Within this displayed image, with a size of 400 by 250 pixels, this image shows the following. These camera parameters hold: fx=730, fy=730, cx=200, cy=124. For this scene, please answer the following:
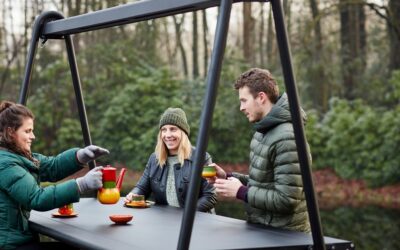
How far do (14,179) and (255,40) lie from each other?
1502 cm

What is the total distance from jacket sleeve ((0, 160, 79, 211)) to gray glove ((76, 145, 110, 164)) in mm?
364

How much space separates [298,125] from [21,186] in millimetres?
1306

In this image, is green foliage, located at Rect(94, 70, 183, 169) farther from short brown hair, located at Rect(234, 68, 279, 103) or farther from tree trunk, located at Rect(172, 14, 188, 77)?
short brown hair, located at Rect(234, 68, 279, 103)

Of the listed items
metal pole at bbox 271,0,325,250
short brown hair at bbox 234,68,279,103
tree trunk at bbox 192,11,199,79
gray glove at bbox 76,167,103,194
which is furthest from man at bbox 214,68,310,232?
tree trunk at bbox 192,11,199,79

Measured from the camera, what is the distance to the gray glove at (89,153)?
370 cm

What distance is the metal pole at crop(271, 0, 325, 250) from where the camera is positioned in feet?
9.23

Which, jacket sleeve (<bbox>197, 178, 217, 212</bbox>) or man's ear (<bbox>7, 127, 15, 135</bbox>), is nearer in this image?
man's ear (<bbox>7, 127, 15, 135</bbox>)

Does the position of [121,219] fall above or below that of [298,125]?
below

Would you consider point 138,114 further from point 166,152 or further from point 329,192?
point 166,152

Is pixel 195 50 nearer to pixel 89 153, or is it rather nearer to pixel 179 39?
pixel 179 39

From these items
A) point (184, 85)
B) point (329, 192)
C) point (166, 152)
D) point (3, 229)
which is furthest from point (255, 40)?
point (3, 229)

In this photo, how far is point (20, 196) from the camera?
331cm

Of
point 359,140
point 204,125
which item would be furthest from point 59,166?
point 359,140

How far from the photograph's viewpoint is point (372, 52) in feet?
55.5
